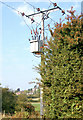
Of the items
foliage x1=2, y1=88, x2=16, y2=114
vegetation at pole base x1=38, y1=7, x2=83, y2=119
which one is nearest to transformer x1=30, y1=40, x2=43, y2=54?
vegetation at pole base x1=38, y1=7, x2=83, y2=119

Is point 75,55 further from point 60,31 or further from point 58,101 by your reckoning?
point 58,101

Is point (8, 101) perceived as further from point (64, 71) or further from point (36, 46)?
point (64, 71)

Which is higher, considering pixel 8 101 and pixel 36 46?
pixel 36 46

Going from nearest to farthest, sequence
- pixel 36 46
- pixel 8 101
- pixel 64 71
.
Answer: pixel 64 71 → pixel 36 46 → pixel 8 101

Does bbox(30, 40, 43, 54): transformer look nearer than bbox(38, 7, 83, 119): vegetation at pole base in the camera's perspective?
No

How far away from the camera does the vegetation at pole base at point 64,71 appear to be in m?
7.34

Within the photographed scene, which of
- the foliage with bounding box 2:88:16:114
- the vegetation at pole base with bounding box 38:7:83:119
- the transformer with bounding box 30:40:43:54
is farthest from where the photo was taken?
the foliage with bounding box 2:88:16:114

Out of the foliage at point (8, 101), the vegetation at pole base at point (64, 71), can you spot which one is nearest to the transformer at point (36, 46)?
the vegetation at pole base at point (64, 71)

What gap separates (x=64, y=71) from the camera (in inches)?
296

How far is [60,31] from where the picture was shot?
8070 mm

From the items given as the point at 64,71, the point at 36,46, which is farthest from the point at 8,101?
the point at 64,71

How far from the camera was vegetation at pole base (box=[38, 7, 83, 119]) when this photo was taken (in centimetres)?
734

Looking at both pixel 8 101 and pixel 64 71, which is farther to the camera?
pixel 8 101

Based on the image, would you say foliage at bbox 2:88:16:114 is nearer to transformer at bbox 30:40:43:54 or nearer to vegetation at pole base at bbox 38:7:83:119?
transformer at bbox 30:40:43:54
